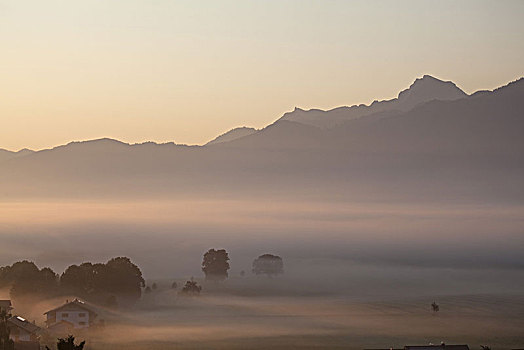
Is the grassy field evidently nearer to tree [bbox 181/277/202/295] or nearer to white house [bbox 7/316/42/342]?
tree [bbox 181/277/202/295]

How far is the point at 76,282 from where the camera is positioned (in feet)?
496

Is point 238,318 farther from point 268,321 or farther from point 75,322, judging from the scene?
point 75,322

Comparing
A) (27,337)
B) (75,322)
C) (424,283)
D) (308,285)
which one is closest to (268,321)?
(75,322)

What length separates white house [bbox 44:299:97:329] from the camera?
116 metres

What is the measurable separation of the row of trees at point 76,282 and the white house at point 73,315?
26343 millimetres

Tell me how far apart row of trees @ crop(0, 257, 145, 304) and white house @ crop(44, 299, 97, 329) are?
26343mm

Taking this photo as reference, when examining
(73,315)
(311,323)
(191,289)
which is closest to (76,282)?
(191,289)

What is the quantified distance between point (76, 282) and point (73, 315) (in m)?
34.0

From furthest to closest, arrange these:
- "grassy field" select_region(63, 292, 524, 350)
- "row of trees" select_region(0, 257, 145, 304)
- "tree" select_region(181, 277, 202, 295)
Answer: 1. "tree" select_region(181, 277, 202, 295)
2. "row of trees" select_region(0, 257, 145, 304)
3. "grassy field" select_region(63, 292, 524, 350)

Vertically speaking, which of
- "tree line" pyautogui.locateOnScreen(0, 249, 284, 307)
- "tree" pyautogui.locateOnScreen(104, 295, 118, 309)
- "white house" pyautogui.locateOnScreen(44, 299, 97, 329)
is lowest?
"white house" pyautogui.locateOnScreen(44, 299, 97, 329)

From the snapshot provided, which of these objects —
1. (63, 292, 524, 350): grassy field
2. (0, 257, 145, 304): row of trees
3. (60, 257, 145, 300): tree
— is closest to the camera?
(63, 292, 524, 350): grassy field

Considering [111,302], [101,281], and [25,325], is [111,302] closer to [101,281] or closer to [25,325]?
[101,281]

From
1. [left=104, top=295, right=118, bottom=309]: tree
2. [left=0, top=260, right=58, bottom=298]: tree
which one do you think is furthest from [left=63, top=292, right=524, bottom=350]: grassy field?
[left=0, top=260, right=58, bottom=298]: tree

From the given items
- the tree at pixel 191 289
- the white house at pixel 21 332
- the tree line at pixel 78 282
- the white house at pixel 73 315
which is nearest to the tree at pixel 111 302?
the tree line at pixel 78 282
